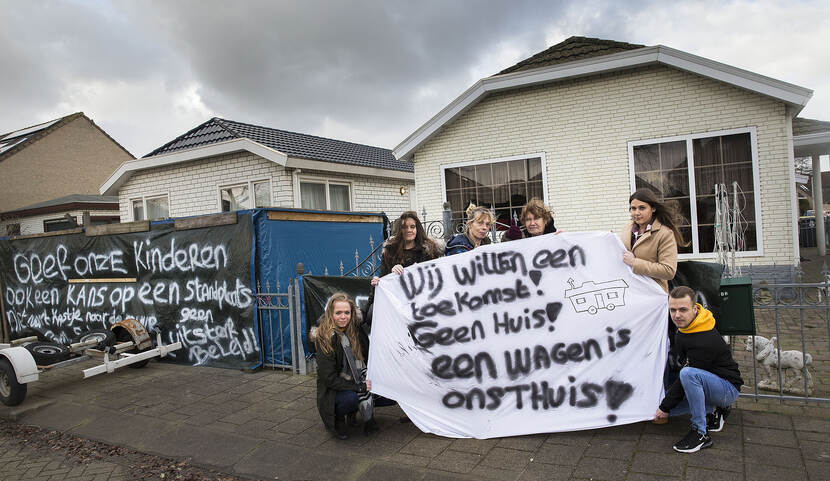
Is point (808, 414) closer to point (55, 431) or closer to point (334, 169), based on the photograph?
point (55, 431)

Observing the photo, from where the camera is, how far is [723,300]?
423cm

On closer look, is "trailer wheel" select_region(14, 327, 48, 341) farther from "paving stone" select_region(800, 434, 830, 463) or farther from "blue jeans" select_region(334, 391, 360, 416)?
"paving stone" select_region(800, 434, 830, 463)

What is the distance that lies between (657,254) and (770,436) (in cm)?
157

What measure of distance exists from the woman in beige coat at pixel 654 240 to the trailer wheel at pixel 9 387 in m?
7.14

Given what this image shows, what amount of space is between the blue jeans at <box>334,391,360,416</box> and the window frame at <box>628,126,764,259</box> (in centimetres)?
781

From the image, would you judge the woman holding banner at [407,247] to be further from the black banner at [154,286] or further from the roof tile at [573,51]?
the roof tile at [573,51]

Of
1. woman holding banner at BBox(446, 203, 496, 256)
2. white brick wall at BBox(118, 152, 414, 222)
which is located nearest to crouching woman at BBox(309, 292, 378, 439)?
woman holding banner at BBox(446, 203, 496, 256)

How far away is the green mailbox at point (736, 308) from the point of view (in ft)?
13.6

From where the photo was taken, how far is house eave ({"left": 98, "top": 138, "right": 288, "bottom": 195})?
1204 cm

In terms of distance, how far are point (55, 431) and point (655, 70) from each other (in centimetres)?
1110

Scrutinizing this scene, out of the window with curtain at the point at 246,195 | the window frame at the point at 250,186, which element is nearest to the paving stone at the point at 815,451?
the window frame at the point at 250,186

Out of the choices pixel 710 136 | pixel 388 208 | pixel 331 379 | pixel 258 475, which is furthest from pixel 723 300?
pixel 388 208

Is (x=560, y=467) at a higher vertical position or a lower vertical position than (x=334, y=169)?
lower

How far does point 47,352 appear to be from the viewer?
6.64 meters
